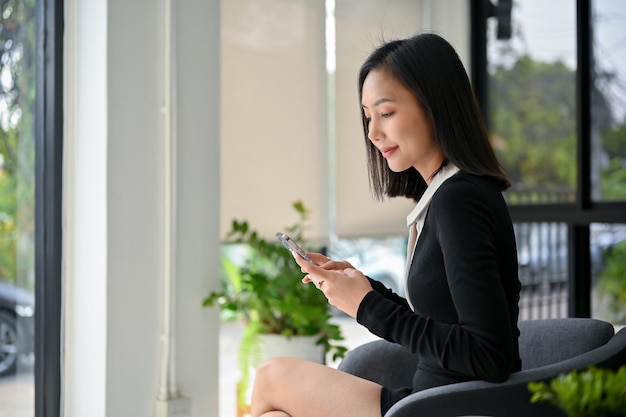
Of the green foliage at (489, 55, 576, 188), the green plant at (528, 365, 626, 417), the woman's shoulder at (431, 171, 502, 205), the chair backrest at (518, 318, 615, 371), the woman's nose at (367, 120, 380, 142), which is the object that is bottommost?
the chair backrest at (518, 318, 615, 371)

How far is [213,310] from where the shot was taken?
315cm

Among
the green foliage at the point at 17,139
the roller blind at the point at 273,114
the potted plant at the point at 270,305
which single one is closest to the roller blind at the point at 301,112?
the roller blind at the point at 273,114

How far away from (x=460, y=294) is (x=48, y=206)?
190 cm

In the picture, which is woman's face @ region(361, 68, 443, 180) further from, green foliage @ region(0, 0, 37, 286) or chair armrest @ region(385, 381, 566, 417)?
green foliage @ region(0, 0, 37, 286)

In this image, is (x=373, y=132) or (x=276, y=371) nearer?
(x=373, y=132)

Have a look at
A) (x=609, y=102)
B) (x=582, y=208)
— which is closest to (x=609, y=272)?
(x=582, y=208)

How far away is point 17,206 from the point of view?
113 inches

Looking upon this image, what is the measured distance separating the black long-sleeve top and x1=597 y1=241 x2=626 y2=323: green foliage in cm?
225

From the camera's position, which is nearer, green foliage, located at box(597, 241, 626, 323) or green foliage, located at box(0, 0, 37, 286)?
green foliage, located at box(0, 0, 37, 286)

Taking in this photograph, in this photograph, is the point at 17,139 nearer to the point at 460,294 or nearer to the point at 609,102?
the point at 460,294

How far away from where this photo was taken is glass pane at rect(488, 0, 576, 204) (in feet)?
12.9

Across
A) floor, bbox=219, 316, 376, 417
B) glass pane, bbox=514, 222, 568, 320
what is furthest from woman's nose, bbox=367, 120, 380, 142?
floor, bbox=219, 316, 376, 417

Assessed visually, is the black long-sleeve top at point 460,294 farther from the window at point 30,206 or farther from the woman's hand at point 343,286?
the window at point 30,206

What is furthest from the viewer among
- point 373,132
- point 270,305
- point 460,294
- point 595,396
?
point 270,305
